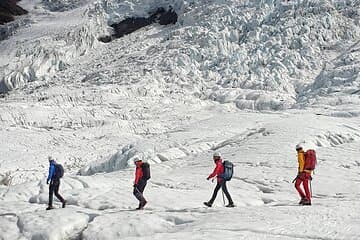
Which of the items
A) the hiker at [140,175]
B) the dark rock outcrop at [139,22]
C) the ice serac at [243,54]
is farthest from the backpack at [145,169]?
the dark rock outcrop at [139,22]

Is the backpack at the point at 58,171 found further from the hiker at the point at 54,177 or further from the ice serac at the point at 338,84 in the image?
the ice serac at the point at 338,84

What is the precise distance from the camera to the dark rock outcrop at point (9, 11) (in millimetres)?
89375

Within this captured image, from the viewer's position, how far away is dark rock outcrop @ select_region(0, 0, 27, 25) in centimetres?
8938

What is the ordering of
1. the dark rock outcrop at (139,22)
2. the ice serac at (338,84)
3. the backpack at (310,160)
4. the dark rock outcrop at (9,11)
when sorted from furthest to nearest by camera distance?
the dark rock outcrop at (9,11) < the dark rock outcrop at (139,22) < the ice serac at (338,84) < the backpack at (310,160)

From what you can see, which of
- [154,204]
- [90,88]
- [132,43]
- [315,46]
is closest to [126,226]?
[154,204]

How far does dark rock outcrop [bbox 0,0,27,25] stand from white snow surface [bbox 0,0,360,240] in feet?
12.7

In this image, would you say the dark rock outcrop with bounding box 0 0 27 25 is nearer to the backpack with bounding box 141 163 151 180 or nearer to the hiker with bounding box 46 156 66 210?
the hiker with bounding box 46 156 66 210

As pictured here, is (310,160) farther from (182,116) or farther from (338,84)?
(182,116)

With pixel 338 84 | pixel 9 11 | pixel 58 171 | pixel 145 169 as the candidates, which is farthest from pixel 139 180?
pixel 9 11

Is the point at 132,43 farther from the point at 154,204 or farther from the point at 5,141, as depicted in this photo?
the point at 154,204

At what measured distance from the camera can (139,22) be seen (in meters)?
79.5

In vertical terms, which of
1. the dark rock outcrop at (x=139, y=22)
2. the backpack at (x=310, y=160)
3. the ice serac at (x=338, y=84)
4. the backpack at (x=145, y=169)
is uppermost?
the dark rock outcrop at (x=139, y=22)

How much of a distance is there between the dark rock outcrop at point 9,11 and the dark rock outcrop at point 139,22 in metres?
23.0

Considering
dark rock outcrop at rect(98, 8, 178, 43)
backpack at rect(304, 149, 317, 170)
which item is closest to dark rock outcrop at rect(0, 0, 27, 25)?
dark rock outcrop at rect(98, 8, 178, 43)
